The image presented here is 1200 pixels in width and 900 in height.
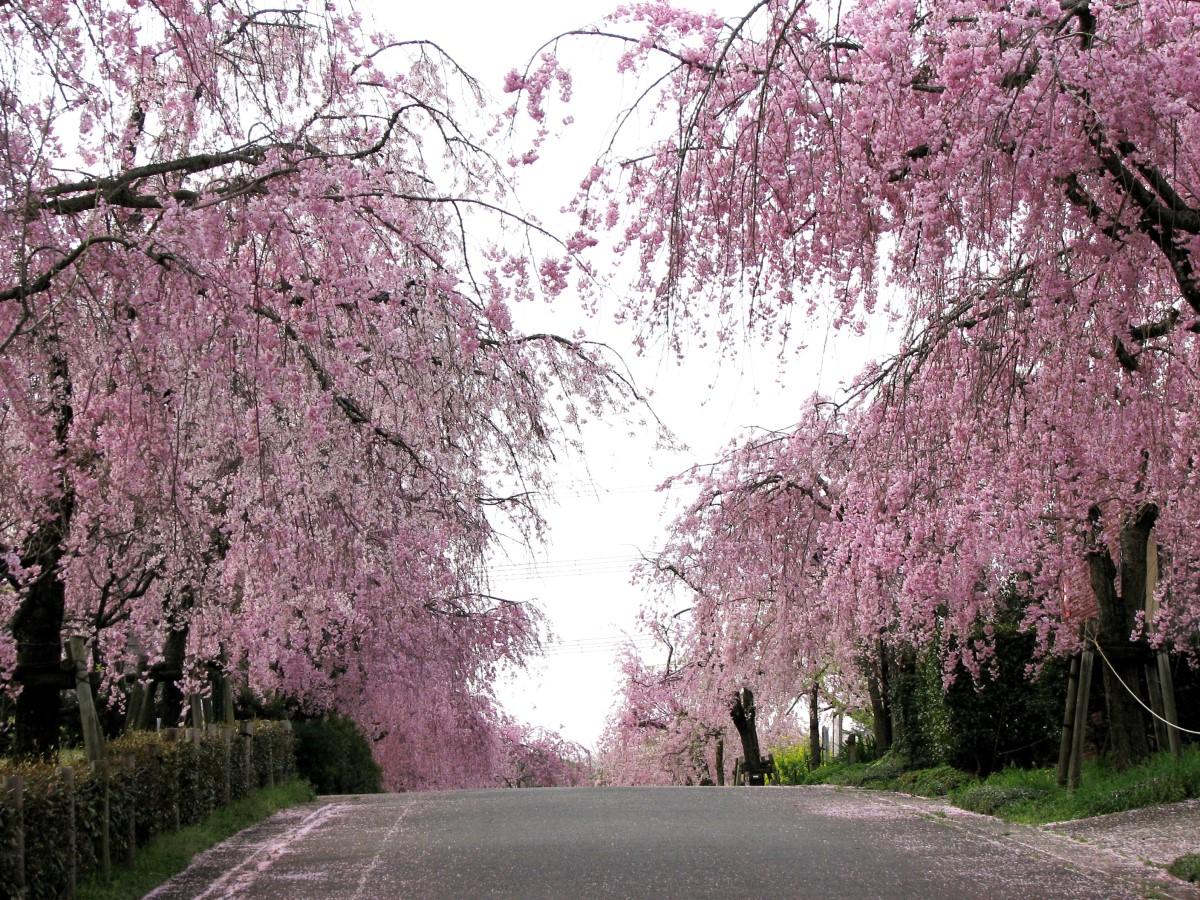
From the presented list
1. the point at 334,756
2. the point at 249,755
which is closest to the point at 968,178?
the point at 249,755

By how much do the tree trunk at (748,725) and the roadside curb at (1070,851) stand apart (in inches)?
620

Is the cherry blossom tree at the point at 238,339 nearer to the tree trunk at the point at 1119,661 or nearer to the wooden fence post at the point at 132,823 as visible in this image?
the wooden fence post at the point at 132,823

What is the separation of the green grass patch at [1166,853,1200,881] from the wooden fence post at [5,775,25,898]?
23.5 ft

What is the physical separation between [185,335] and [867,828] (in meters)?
8.38

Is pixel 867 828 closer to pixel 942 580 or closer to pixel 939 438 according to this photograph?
pixel 942 580

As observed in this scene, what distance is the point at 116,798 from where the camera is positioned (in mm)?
10289

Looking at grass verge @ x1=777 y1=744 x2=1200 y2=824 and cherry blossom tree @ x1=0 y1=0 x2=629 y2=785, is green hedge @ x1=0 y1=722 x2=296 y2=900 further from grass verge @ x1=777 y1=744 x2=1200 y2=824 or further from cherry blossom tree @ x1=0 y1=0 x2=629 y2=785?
grass verge @ x1=777 y1=744 x2=1200 y2=824

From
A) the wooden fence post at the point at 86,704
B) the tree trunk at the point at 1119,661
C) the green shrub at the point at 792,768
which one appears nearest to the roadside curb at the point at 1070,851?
the tree trunk at the point at 1119,661

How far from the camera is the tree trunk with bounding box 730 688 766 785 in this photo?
31.0 m

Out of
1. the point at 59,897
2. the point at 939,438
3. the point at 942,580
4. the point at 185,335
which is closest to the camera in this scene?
the point at 185,335

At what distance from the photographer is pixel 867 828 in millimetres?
12758

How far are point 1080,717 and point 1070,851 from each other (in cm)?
331

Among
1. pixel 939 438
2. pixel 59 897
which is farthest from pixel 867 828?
pixel 59 897

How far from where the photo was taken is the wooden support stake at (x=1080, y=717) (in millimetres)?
13445
